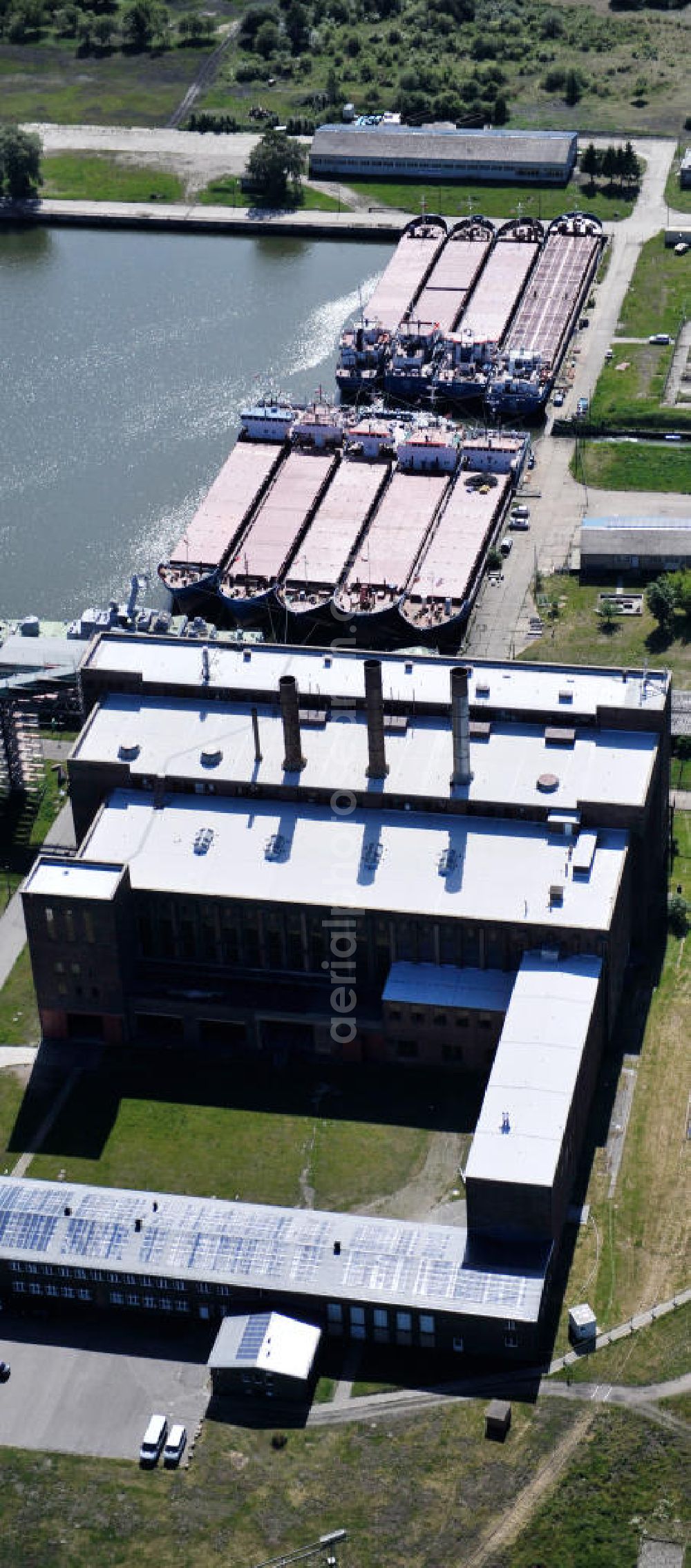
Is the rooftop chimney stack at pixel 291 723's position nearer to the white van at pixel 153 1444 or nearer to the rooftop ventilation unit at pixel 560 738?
the rooftop ventilation unit at pixel 560 738

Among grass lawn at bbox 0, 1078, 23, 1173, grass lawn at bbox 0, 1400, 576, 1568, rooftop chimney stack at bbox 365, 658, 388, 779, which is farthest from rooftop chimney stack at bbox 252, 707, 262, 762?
grass lawn at bbox 0, 1400, 576, 1568

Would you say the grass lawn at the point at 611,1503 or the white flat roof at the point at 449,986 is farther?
the white flat roof at the point at 449,986

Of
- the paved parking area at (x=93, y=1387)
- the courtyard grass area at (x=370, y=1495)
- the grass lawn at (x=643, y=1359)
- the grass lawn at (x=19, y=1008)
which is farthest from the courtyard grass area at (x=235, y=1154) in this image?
the courtyard grass area at (x=370, y=1495)

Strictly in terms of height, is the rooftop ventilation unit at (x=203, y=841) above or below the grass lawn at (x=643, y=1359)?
above

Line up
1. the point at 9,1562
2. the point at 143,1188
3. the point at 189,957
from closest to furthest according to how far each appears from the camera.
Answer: the point at 9,1562
the point at 143,1188
the point at 189,957

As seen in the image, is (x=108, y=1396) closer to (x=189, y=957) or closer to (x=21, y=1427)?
(x=21, y=1427)

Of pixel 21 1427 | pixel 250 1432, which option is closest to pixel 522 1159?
pixel 250 1432
